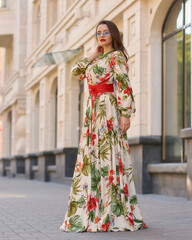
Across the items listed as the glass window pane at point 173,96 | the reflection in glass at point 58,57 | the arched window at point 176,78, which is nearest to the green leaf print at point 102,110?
the arched window at point 176,78

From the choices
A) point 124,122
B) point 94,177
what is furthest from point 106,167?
point 124,122

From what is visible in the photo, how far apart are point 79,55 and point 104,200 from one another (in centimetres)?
1109

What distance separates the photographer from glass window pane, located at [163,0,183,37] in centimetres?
1021

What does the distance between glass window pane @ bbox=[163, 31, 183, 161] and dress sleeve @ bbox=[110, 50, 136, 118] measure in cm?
495

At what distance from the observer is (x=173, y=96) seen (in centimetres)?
1044

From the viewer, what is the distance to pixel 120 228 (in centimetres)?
507

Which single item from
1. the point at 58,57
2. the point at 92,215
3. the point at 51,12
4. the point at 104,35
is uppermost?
the point at 51,12

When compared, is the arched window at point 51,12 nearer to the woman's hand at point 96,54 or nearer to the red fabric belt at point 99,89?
the woman's hand at point 96,54

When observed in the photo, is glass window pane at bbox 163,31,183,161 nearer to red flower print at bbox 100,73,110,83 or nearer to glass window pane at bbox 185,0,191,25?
glass window pane at bbox 185,0,191,25

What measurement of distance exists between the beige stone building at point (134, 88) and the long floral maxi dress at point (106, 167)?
10.9ft

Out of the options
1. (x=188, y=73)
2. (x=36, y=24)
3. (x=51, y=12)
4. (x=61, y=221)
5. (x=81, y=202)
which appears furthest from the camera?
(x=36, y=24)

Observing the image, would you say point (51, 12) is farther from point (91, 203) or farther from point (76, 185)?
point (91, 203)

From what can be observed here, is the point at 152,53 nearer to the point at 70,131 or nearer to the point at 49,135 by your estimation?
the point at 70,131

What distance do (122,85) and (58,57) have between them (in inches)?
432
